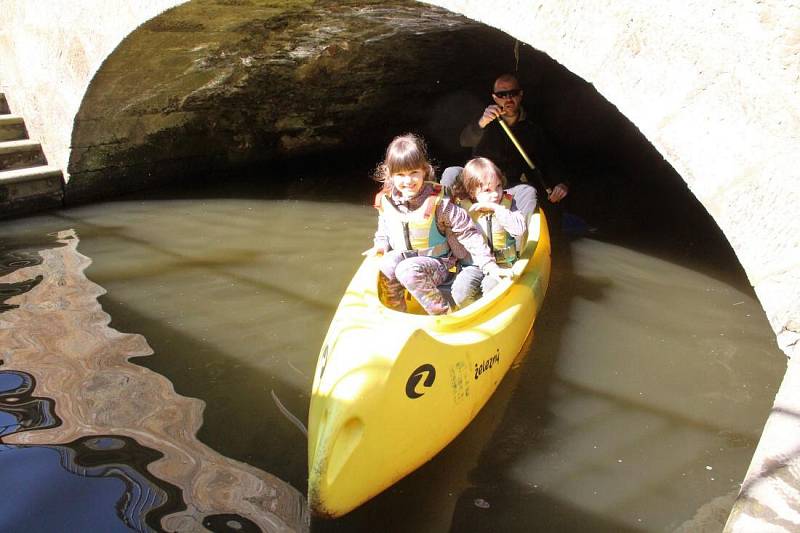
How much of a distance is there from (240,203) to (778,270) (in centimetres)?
459

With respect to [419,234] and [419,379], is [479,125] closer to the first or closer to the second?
[419,234]

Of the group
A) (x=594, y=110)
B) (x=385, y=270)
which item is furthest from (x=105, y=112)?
(x=594, y=110)

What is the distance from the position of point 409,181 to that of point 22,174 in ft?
13.2

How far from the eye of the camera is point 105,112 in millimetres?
5582

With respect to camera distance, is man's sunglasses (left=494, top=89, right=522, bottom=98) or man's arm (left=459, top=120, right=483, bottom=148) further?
man's arm (left=459, top=120, right=483, bottom=148)

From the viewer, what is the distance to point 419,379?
2197mm

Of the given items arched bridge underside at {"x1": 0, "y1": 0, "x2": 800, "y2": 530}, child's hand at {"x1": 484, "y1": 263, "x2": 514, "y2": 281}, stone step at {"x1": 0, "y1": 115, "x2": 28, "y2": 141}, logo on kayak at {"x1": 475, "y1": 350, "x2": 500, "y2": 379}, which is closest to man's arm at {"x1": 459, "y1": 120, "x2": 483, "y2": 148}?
arched bridge underside at {"x1": 0, "y1": 0, "x2": 800, "y2": 530}

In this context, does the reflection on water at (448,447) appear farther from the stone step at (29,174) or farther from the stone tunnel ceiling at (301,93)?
the stone tunnel ceiling at (301,93)

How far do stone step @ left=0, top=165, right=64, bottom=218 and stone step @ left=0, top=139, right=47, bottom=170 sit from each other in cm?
9

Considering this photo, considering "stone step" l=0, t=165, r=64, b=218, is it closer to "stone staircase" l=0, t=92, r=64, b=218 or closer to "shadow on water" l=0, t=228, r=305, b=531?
"stone staircase" l=0, t=92, r=64, b=218

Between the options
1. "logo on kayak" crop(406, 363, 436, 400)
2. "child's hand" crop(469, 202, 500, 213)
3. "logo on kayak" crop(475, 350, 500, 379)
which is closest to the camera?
"logo on kayak" crop(406, 363, 436, 400)

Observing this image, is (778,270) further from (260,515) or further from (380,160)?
(380,160)

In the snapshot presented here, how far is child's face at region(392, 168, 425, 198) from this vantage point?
2828mm

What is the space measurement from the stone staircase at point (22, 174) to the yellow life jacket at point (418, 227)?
3.81 metres
